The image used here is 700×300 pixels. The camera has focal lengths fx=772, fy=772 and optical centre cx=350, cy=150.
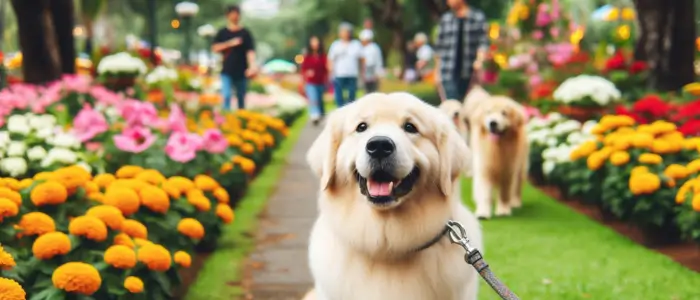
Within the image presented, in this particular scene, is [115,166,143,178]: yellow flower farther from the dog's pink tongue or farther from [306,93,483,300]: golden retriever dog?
the dog's pink tongue

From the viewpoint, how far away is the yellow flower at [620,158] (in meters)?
6.07

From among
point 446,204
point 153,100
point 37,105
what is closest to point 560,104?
point 153,100

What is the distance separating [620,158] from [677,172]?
540 millimetres

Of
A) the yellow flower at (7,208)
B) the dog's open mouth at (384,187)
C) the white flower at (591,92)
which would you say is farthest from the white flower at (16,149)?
the white flower at (591,92)

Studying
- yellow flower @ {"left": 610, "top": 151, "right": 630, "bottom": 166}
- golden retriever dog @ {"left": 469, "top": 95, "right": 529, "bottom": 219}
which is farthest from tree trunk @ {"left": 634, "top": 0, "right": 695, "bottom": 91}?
yellow flower @ {"left": 610, "top": 151, "right": 630, "bottom": 166}

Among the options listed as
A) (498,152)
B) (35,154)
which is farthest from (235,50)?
(35,154)

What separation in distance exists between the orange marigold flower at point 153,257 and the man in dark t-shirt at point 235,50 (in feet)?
25.9

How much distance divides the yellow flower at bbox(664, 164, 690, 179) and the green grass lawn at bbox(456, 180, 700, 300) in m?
0.60

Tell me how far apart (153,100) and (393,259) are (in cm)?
890

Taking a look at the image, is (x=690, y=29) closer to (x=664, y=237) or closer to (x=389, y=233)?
(x=664, y=237)

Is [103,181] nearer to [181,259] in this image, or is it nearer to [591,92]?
[181,259]

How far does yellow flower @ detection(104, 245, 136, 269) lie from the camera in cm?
370

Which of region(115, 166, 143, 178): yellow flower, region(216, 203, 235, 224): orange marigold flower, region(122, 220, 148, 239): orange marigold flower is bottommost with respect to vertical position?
region(216, 203, 235, 224): orange marigold flower

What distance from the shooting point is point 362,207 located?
3.16m
